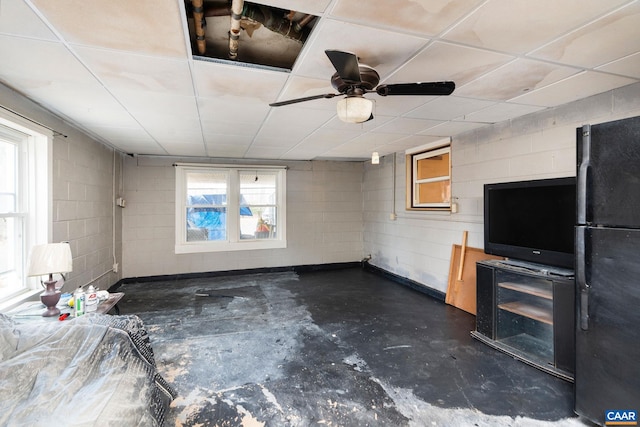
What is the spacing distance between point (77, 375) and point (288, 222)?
16.1 ft

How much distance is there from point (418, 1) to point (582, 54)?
1.31m

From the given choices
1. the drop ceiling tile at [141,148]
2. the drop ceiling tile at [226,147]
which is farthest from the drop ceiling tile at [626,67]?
the drop ceiling tile at [141,148]

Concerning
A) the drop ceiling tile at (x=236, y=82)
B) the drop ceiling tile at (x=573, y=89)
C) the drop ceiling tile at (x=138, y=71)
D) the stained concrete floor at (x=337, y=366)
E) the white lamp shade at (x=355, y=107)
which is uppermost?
the drop ceiling tile at (x=573, y=89)

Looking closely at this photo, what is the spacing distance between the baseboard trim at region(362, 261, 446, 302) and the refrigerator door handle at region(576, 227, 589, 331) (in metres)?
2.50

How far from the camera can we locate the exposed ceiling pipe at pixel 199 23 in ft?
5.15

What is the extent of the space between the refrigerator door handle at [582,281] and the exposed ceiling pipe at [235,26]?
236 centimetres

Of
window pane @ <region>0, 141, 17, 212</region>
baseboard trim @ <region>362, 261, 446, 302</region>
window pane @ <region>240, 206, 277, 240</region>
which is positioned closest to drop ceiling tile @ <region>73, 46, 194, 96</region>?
window pane @ <region>0, 141, 17, 212</region>

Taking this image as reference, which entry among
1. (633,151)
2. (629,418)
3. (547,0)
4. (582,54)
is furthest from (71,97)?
(629,418)

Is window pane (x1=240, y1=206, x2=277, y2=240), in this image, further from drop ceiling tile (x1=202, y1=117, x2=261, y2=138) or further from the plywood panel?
the plywood panel

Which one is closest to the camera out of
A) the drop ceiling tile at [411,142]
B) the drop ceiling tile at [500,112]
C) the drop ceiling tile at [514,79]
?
the drop ceiling tile at [514,79]

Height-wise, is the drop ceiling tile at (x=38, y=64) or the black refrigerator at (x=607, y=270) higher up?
the drop ceiling tile at (x=38, y=64)

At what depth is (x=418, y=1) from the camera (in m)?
1.45

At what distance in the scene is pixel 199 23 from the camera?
5.56ft

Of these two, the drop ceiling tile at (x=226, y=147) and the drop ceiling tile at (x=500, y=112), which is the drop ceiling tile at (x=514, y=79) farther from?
the drop ceiling tile at (x=226, y=147)
